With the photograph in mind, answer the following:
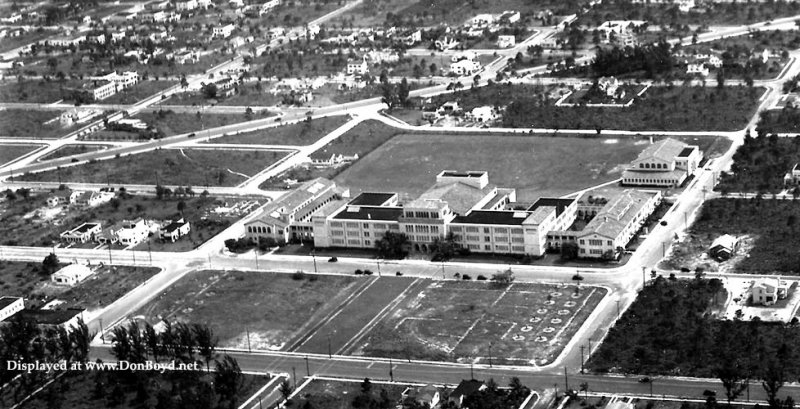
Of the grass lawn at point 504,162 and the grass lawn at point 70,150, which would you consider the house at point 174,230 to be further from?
the grass lawn at point 70,150

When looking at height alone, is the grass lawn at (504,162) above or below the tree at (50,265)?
below

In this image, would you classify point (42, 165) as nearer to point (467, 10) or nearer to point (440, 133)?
point (440, 133)

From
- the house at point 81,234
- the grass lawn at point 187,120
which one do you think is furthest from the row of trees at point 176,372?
the grass lawn at point 187,120

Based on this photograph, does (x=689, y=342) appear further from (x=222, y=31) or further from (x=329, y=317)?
(x=222, y=31)

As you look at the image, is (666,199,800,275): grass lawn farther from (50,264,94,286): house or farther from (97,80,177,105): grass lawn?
(97,80,177,105): grass lawn

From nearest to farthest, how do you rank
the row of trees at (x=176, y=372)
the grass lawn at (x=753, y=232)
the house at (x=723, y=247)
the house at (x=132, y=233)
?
1. the row of trees at (x=176, y=372)
2. the grass lawn at (x=753, y=232)
3. the house at (x=723, y=247)
4. the house at (x=132, y=233)

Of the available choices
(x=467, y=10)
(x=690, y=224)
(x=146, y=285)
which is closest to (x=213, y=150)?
(x=146, y=285)
